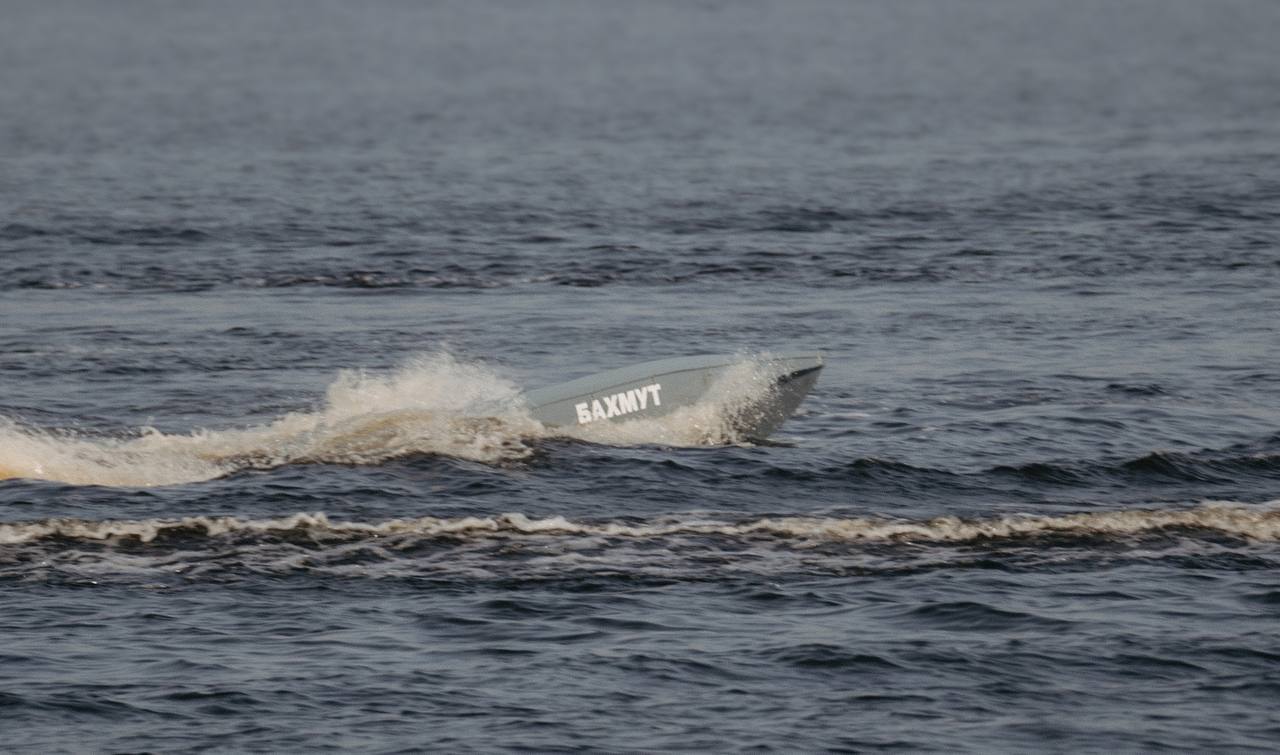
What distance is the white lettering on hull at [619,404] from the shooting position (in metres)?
25.0

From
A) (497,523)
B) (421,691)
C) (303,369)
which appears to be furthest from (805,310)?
(421,691)

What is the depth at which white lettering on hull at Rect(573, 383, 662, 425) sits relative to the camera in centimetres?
2503

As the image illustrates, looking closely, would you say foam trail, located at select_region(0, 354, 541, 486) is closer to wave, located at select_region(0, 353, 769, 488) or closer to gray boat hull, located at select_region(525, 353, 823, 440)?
wave, located at select_region(0, 353, 769, 488)

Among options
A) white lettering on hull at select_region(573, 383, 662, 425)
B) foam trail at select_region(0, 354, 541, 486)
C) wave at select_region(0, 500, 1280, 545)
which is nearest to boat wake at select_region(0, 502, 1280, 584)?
wave at select_region(0, 500, 1280, 545)

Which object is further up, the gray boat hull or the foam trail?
the gray boat hull

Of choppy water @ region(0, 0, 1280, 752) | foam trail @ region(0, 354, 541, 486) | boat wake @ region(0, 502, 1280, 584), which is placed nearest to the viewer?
choppy water @ region(0, 0, 1280, 752)

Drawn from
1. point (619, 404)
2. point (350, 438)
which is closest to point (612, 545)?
point (619, 404)

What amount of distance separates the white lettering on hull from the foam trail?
0.70 metres

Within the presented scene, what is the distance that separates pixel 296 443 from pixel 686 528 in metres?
5.87

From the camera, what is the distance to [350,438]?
2452cm

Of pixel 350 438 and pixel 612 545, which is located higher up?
pixel 350 438

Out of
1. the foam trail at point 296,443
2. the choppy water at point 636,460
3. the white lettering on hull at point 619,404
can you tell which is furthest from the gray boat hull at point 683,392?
the foam trail at point 296,443

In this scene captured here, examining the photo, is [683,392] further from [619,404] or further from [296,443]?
[296,443]

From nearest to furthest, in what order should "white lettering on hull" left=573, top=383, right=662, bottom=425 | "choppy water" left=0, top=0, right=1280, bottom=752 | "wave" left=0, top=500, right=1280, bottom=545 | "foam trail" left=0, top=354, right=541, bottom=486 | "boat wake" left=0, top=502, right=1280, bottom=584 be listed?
1. "choppy water" left=0, top=0, right=1280, bottom=752
2. "boat wake" left=0, top=502, right=1280, bottom=584
3. "wave" left=0, top=500, right=1280, bottom=545
4. "foam trail" left=0, top=354, right=541, bottom=486
5. "white lettering on hull" left=573, top=383, right=662, bottom=425
